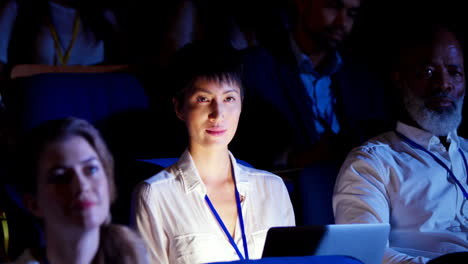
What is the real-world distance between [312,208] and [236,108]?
42 centimetres

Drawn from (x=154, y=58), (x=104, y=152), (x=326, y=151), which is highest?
(x=154, y=58)

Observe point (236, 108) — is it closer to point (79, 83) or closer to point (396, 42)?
point (79, 83)

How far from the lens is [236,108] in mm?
1663

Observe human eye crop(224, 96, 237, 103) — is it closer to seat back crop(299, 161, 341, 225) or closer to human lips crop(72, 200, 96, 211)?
seat back crop(299, 161, 341, 225)

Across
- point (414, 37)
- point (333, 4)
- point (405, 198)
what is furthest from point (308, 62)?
point (405, 198)

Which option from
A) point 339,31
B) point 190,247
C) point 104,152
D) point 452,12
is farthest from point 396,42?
point 104,152

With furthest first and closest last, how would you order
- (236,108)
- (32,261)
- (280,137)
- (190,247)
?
1. (280,137)
2. (236,108)
3. (190,247)
4. (32,261)

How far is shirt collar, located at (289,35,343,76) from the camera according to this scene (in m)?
2.50

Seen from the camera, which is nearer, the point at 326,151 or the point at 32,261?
the point at 32,261

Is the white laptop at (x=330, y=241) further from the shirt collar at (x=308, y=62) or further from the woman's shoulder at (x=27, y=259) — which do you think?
the shirt collar at (x=308, y=62)

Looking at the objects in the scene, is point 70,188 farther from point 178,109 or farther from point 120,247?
point 178,109

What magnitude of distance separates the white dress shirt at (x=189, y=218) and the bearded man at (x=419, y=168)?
0.88 feet

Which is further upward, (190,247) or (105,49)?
(105,49)

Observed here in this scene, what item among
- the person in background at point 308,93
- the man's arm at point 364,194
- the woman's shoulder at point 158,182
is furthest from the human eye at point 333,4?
the woman's shoulder at point 158,182
